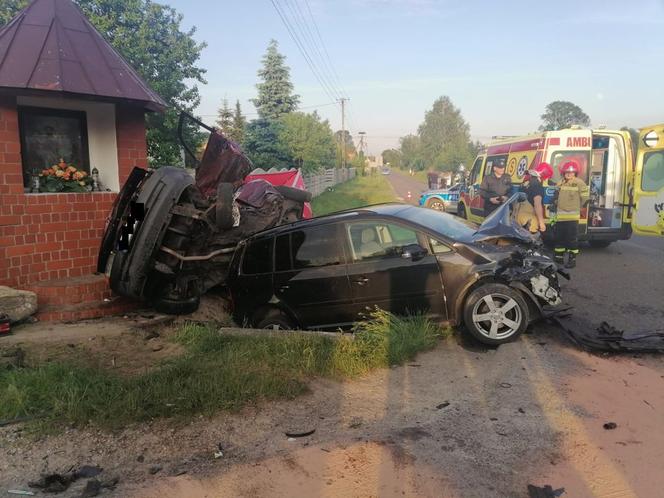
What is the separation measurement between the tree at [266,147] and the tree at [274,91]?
42.7 ft

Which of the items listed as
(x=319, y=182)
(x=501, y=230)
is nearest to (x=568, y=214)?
(x=501, y=230)

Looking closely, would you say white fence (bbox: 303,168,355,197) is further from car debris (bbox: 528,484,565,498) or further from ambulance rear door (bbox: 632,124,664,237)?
car debris (bbox: 528,484,565,498)

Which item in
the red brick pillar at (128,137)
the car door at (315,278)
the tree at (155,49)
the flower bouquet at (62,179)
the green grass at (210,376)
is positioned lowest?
the green grass at (210,376)

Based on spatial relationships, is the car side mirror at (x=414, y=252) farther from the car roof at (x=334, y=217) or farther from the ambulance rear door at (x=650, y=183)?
the ambulance rear door at (x=650, y=183)

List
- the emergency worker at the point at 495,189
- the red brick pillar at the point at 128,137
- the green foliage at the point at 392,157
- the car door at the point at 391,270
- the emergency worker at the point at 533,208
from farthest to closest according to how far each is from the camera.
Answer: the green foliage at the point at 392,157 < the emergency worker at the point at 495,189 < the emergency worker at the point at 533,208 < the red brick pillar at the point at 128,137 < the car door at the point at 391,270

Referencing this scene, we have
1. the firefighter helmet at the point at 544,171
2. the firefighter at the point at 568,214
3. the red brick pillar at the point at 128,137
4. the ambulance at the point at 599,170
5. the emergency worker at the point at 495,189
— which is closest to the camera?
the red brick pillar at the point at 128,137

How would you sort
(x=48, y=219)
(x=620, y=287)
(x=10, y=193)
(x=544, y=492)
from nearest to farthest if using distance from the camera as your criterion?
(x=544, y=492) < (x=10, y=193) < (x=48, y=219) < (x=620, y=287)

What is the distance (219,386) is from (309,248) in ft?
6.77

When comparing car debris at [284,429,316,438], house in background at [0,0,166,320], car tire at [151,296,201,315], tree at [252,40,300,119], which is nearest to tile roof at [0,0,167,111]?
house in background at [0,0,166,320]

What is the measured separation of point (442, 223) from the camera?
6.15 metres

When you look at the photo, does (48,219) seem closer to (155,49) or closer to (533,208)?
(533,208)

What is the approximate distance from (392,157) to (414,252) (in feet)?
445

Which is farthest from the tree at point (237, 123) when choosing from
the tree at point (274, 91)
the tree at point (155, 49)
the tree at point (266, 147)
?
the tree at point (155, 49)

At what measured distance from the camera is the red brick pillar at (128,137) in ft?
25.2
